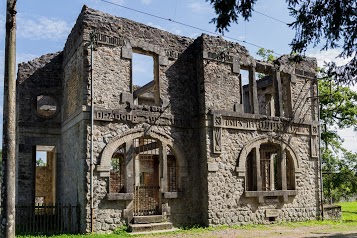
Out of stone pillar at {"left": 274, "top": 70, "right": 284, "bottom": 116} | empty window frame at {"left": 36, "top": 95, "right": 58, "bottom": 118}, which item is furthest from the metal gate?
stone pillar at {"left": 274, "top": 70, "right": 284, "bottom": 116}

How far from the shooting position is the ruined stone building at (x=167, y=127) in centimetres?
1352

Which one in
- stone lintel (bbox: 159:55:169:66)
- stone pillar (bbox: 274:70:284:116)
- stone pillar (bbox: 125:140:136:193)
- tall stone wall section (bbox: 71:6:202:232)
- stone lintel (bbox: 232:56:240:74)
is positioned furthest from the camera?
stone pillar (bbox: 274:70:284:116)

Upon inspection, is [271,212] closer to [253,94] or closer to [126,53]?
[253,94]

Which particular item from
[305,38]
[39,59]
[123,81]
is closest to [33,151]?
[39,59]

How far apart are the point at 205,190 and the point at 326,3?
8.91 meters

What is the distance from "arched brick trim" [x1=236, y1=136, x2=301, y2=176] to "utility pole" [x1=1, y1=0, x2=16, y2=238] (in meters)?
10.1

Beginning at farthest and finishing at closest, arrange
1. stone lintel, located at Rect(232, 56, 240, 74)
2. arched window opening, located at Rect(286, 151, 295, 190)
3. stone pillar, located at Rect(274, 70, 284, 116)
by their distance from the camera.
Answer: stone pillar, located at Rect(274, 70, 284, 116), arched window opening, located at Rect(286, 151, 295, 190), stone lintel, located at Rect(232, 56, 240, 74)

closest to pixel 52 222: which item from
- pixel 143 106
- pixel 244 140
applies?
pixel 143 106

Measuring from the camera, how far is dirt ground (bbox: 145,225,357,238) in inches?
501

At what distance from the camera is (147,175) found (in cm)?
2355

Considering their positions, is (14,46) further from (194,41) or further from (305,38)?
(194,41)

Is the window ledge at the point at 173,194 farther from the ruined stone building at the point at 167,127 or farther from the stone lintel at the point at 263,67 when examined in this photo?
the stone lintel at the point at 263,67

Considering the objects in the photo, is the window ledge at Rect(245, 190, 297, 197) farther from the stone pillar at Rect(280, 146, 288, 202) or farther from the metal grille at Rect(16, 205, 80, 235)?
the metal grille at Rect(16, 205, 80, 235)

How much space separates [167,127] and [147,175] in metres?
9.27
